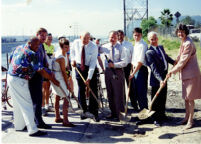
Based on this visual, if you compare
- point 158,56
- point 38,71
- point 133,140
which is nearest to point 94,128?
point 133,140

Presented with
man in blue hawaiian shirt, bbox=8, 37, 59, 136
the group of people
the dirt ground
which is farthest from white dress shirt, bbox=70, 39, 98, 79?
the dirt ground

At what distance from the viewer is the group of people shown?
4496 millimetres

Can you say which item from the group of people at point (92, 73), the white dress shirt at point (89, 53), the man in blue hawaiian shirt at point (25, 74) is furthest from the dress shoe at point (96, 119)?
the man in blue hawaiian shirt at point (25, 74)

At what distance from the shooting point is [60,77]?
16.5 feet

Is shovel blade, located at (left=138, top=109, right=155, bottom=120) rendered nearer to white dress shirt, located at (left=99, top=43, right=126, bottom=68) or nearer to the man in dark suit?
the man in dark suit

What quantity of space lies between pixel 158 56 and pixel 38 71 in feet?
7.79

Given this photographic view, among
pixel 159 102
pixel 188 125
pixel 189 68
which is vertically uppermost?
pixel 189 68

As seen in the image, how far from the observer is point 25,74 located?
4.44 m

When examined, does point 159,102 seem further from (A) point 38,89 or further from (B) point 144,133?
(A) point 38,89

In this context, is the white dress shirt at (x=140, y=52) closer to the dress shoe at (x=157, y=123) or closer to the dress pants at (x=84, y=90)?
the dress pants at (x=84, y=90)

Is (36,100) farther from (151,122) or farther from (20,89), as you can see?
(151,122)

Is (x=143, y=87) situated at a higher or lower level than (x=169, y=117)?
higher

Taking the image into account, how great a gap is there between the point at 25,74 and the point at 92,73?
1456mm

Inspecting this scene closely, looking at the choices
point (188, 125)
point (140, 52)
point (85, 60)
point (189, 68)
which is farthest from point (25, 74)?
point (188, 125)
